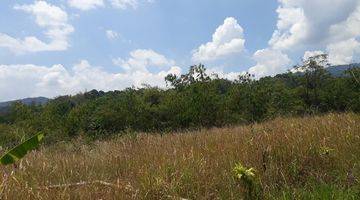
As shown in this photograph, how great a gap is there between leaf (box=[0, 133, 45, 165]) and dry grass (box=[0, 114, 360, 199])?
1022mm

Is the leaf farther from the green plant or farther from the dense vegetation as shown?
the dense vegetation

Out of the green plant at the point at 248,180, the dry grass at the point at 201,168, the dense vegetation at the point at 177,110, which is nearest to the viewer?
the green plant at the point at 248,180

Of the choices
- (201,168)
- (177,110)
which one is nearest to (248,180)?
(201,168)

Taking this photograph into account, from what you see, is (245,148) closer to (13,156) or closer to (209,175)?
(209,175)

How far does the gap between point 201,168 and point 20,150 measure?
2543 mm

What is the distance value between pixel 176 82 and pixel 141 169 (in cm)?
3348

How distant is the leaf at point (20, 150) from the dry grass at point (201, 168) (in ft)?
3.35

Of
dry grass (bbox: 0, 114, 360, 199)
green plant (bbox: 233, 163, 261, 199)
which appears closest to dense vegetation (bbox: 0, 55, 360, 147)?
dry grass (bbox: 0, 114, 360, 199)

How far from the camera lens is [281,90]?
4512cm

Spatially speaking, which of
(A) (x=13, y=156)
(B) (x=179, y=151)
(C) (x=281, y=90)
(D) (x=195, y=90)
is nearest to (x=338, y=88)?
(C) (x=281, y=90)

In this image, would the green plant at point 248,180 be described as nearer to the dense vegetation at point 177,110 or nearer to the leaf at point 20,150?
the leaf at point 20,150

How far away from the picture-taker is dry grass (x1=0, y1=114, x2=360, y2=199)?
462 cm

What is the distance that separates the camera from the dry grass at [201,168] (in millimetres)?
4621

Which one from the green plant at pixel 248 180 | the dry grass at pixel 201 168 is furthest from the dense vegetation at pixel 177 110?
the green plant at pixel 248 180
